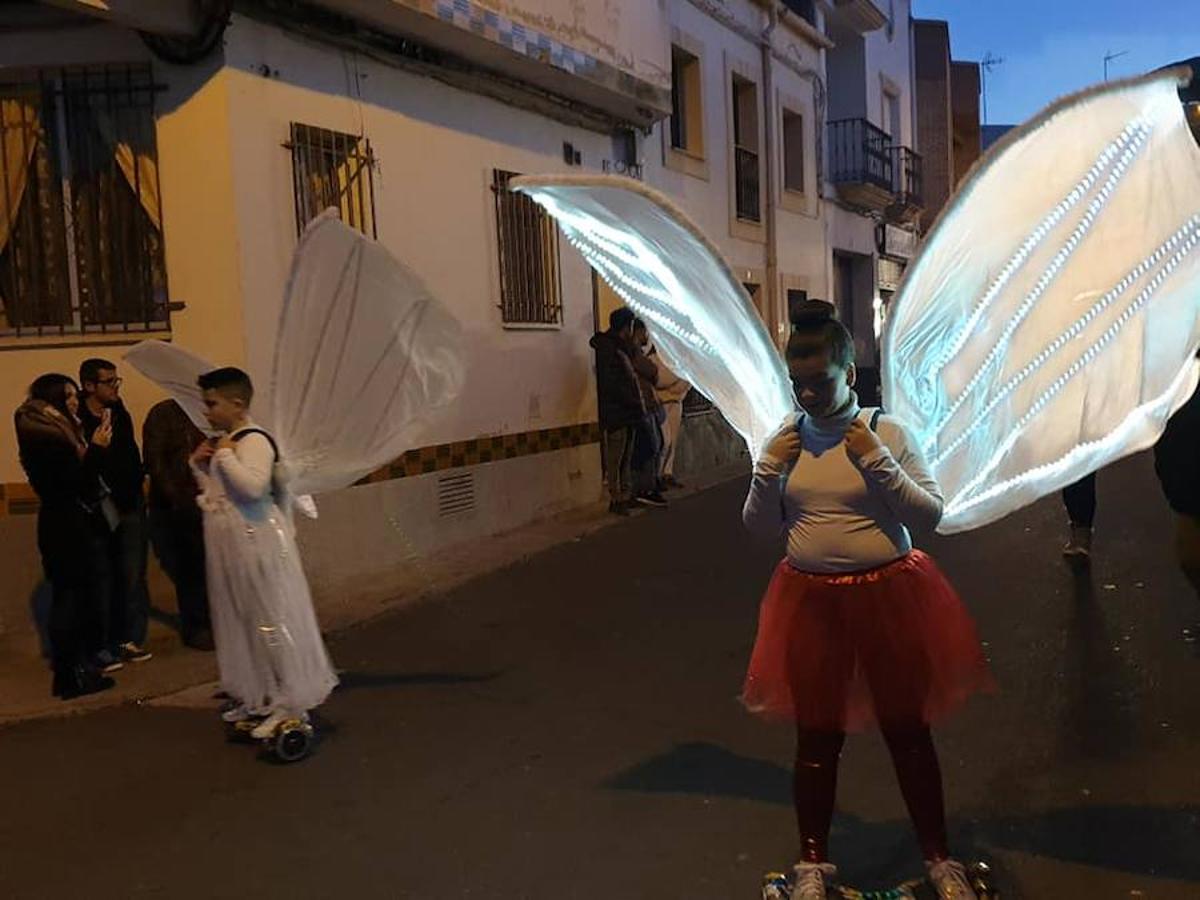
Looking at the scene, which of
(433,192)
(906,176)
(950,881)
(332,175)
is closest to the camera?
(950,881)

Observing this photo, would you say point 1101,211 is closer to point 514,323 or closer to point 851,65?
point 514,323

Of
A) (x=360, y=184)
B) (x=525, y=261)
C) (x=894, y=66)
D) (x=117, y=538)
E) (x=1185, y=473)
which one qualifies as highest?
(x=894, y=66)

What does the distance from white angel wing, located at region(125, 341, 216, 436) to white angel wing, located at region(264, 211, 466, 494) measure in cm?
76

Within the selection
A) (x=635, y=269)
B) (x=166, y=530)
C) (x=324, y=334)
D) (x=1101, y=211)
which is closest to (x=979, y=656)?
(x=1101, y=211)

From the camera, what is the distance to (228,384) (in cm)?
467

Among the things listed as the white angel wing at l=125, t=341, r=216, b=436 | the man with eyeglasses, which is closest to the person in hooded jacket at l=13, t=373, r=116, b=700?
the man with eyeglasses

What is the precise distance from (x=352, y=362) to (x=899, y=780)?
2862 millimetres

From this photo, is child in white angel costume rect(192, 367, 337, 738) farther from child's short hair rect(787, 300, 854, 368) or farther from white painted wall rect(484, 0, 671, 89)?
white painted wall rect(484, 0, 671, 89)

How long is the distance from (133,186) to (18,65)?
102cm

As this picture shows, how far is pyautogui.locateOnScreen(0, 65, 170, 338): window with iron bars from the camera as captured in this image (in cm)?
736

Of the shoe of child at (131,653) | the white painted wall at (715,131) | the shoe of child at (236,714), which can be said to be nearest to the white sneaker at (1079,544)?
the shoe of child at (236,714)

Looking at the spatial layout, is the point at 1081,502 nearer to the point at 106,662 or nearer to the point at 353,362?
the point at 353,362

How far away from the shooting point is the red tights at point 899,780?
10.5 ft

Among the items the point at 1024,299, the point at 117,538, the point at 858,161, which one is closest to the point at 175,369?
the point at 117,538
